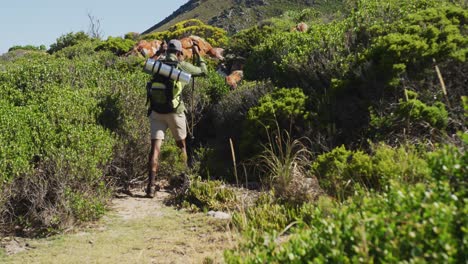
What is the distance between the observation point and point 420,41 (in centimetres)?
677

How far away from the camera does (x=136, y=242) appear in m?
5.73

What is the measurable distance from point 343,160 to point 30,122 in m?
4.36

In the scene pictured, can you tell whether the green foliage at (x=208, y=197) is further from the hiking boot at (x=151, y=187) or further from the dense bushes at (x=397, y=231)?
the dense bushes at (x=397, y=231)

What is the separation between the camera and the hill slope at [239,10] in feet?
189

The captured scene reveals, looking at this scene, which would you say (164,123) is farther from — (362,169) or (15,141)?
(362,169)

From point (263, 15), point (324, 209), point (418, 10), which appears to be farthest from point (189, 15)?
point (324, 209)

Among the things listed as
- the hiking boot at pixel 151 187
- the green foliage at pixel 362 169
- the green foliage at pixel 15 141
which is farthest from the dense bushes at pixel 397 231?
the hiking boot at pixel 151 187

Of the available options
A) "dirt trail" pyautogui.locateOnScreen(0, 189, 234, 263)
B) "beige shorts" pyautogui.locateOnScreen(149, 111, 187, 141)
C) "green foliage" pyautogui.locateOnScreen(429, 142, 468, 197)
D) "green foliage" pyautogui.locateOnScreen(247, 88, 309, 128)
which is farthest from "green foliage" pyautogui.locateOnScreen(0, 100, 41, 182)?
"green foliage" pyautogui.locateOnScreen(429, 142, 468, 197)

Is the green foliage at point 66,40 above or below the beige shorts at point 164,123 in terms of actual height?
above

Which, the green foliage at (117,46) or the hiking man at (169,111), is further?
the green foliage at (117,46)

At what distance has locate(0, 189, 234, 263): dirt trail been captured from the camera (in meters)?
5.20

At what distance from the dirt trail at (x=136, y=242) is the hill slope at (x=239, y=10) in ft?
152

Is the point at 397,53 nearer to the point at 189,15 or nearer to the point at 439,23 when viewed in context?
the point at 439,23

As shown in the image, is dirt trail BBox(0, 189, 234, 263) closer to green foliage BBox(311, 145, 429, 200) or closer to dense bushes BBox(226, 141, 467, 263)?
green foliage BBox(311, 145, 429, 200)
